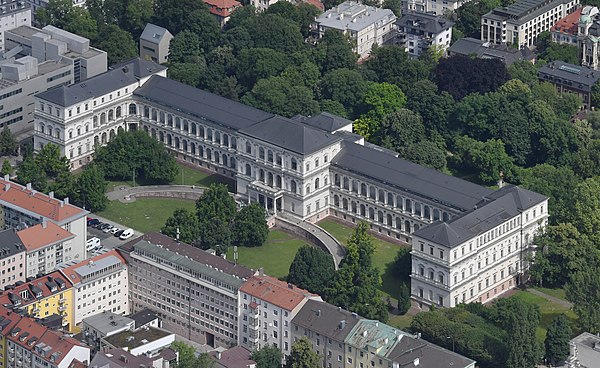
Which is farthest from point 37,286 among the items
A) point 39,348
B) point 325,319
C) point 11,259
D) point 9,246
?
point 325,319

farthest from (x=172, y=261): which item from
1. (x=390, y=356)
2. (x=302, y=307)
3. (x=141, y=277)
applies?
(x=390, y=356)

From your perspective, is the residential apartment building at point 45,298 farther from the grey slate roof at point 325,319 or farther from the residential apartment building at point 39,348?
the grey slate roof at point 325,319

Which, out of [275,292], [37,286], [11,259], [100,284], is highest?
[275,292]

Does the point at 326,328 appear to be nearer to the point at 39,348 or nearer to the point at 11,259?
the point at 39,348

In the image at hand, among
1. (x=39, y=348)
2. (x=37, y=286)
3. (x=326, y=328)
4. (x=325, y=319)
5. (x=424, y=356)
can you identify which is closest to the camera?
(x=424, y=356)

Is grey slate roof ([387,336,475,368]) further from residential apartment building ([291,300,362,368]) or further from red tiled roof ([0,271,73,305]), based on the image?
red tiled roof ([0,271,73,305])

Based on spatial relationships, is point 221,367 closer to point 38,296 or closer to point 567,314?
point 38,296
